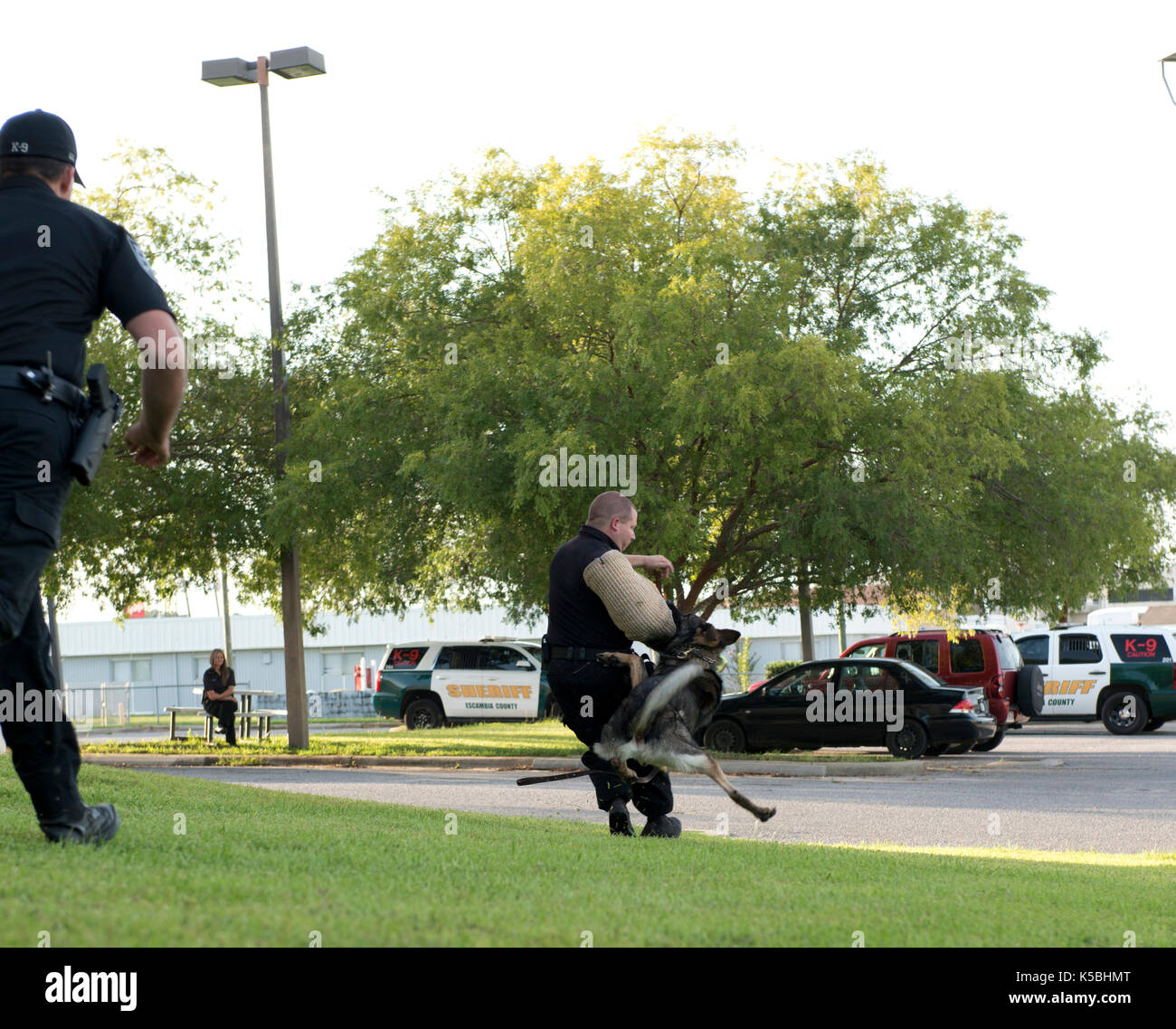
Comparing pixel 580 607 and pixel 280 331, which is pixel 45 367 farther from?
pixel 280 331

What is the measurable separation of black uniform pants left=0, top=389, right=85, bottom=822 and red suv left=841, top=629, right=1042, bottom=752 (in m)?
18.8

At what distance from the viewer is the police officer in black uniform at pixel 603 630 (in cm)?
691

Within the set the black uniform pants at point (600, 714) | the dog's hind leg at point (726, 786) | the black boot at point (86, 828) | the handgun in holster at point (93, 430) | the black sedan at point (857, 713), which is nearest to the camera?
the handgun in holster at point (93, 430)

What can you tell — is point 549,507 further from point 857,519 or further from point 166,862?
point 166,862

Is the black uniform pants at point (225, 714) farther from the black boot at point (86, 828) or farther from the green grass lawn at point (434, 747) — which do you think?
the black boot at point (86, 828)

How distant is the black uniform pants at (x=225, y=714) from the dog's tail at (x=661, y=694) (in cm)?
2034

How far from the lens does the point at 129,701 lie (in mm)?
48781

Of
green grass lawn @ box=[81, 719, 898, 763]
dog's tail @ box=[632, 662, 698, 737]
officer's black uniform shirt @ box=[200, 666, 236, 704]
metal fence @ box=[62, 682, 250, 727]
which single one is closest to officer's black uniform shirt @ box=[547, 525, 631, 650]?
dog's tail @ box=[632, 662, 698, 737]

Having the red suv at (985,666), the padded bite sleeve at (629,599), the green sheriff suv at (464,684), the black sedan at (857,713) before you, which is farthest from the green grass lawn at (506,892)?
the green sheriff suv at (464,684)

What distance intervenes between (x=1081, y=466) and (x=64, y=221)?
19596 millimetres

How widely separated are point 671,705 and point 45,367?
347cm

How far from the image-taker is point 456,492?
18531 millimetres

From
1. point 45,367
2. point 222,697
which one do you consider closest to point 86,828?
point 45,367
